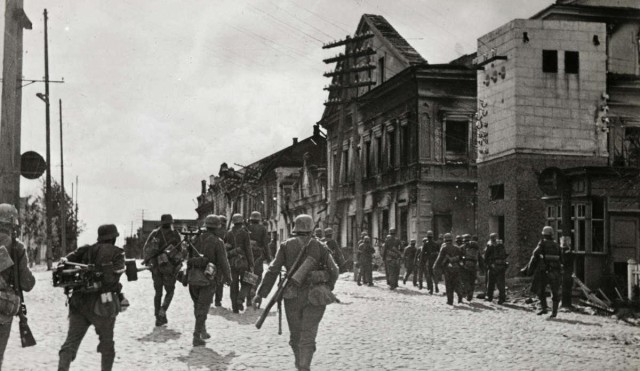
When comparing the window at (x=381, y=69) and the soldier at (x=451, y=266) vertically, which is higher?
the window at (x=381, y=69)

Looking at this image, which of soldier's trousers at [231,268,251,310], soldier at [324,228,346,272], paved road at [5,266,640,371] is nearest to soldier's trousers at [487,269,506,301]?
paved road at [5,266,640,371]

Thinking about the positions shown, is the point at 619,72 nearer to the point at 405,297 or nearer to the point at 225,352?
the point at 405,297

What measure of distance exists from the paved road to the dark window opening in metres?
12.0

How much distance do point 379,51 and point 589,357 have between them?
32285 millimetres

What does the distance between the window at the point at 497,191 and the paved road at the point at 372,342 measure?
1090 centimetres

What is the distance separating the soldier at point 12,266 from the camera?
7324mm

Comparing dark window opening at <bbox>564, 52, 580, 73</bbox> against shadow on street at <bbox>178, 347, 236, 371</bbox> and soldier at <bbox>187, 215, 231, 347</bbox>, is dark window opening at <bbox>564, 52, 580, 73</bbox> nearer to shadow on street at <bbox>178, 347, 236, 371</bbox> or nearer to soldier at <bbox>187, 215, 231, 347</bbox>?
soldier at <bbox>187, 215, 231, 347</bbox>

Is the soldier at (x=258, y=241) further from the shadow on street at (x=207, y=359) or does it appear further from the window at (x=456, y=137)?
the window at (x=456, y=137)

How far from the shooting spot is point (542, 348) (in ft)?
38.2

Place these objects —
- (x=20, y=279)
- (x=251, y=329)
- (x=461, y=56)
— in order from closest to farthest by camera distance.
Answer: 1. (x=20, y=279)
2. (x=251, y=329)
3. (x=461, y=56)

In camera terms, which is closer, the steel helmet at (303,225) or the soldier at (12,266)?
the soldier at (12,266)

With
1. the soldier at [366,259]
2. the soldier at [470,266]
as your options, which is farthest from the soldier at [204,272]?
the soldier at [366,259]

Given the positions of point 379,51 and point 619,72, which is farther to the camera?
point 379,51

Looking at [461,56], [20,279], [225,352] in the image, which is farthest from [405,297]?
[461,56]
